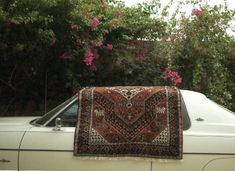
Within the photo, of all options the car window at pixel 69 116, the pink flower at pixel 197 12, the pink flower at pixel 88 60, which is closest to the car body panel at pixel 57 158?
the car window at pixel 69 116

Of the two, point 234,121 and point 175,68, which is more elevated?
point 175,68

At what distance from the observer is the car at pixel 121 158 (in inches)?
212

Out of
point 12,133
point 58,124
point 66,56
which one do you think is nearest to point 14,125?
point 12,133

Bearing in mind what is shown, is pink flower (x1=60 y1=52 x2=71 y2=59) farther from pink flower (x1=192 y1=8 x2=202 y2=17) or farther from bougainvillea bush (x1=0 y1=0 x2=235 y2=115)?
pink flower (x1=192 y1=8 x2=202 y2=17)

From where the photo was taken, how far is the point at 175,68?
9.92 metres

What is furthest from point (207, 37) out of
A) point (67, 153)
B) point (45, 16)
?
point (67, 153)

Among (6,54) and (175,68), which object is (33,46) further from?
(175,68)

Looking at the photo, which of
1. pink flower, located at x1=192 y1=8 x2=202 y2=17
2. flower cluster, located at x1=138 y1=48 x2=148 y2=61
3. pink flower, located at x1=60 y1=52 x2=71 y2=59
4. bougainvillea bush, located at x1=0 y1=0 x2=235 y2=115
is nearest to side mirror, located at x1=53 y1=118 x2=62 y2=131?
bougainvillea bush, located at x1=0 y1=0 x2=235 y2=115

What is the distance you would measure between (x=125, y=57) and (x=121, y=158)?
4.46 m

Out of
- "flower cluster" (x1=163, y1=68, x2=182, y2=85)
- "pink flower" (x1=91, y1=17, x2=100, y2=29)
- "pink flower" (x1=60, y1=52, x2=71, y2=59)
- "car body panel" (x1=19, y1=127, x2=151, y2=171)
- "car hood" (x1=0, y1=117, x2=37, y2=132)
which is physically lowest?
"car body panel" (x1=19, y1=127, x2=151, y2=171)

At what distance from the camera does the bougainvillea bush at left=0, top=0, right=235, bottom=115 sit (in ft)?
30.2

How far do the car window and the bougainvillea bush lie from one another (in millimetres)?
3191

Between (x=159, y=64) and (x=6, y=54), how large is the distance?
3.39 meters

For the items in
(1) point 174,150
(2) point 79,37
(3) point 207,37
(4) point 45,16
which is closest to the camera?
(1) point 174,150
